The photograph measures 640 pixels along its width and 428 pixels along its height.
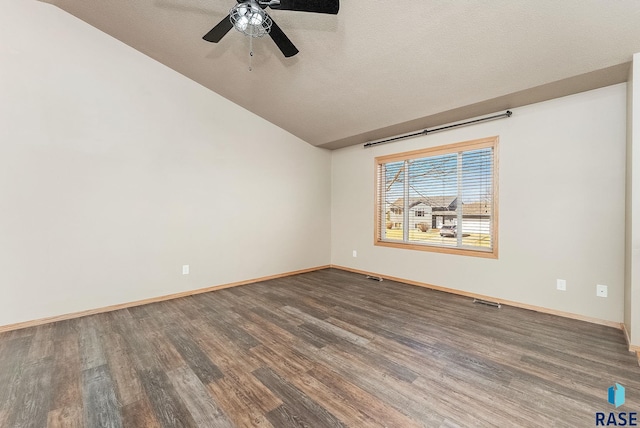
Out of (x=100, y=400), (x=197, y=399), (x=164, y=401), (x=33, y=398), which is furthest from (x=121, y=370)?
(x=197, y=399)

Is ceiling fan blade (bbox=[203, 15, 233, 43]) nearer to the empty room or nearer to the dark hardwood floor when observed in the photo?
the empty room

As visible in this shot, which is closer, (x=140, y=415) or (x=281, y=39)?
(x=140, y=415)

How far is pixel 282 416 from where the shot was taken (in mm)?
1560

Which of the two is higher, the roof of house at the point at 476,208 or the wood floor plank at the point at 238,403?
the roof of house at the point at 476,208

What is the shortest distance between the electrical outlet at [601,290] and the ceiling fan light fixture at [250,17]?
4.11 meters

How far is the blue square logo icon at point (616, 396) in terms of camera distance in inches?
64.4

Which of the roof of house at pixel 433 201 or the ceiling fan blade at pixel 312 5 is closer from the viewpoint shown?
the ceiling fan blade at pixel 312 5

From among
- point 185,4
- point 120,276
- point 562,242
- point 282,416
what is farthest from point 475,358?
point 185,4

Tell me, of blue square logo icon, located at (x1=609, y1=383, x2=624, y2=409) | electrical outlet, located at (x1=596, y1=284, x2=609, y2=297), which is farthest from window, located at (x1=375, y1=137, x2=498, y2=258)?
blue square logo icon, located at (x1=609, y1=383, x2=624, y2=409)

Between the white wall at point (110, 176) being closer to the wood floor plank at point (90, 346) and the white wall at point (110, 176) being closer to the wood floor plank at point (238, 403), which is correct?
the wood floor plank at point (90, 346)

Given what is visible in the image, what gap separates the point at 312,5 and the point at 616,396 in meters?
3.24

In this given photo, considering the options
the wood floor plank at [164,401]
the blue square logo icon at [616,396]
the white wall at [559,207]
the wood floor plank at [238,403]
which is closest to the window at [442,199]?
the white wall at [559,207]

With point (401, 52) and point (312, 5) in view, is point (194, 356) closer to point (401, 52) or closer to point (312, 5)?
point (312, 5)

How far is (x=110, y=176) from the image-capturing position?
3.29m
